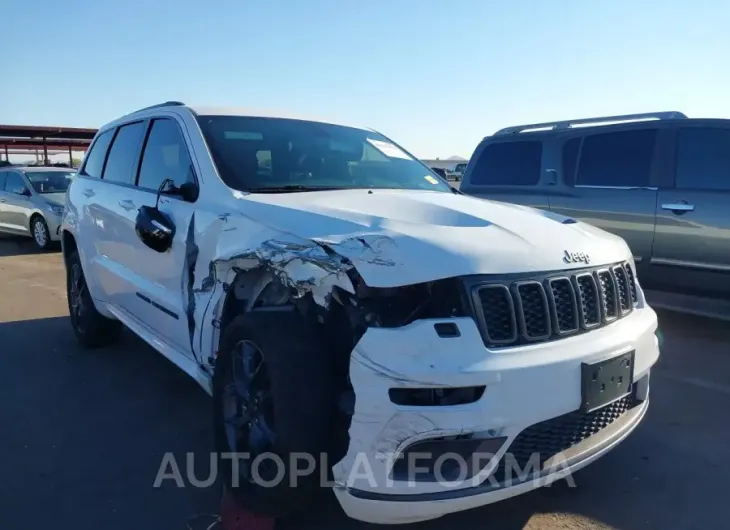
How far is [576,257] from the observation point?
2633mm

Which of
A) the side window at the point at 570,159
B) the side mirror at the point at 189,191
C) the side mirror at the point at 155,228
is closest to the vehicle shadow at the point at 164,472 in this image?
the side mirror at the point at 155,228

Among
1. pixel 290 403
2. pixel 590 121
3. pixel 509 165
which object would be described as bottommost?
pixel 290 403

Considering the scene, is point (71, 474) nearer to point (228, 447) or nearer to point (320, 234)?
point (228, 447)

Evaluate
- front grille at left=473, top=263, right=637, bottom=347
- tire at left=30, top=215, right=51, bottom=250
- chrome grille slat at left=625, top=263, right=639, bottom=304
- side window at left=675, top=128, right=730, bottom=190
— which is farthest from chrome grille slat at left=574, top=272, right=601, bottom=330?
tire at left=30, top=215, right=51, bottom=250

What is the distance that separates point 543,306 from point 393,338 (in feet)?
2.09

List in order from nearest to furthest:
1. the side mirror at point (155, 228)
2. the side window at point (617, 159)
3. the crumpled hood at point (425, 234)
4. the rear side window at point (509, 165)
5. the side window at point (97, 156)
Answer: the crumpled hood at point (425, 234) → the side mirror at point (155, 228) → the side window at point (97, 156) → the side window at point (617, 159) → the rear side window at point (509, 165)

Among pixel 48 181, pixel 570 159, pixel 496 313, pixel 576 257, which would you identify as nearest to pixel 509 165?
pixel 570 159

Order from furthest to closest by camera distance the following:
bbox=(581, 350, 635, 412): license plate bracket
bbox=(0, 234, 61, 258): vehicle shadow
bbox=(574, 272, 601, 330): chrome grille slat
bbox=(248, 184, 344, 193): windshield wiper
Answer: bbox=(0, 234, 61, 258): vehicle shadow
bbox=(248, 184, 344, 193): windshield wiper
bbox=(574, 272, 601, 330): chrome grille slat
bbox=(581, 350, 635, 412): license plate bracket

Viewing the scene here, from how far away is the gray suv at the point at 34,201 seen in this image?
11.8 metres

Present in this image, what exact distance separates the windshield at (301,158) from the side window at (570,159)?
3.01m

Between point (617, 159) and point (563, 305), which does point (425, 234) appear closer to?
point (563, 305)

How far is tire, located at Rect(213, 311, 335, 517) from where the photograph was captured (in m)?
2.37

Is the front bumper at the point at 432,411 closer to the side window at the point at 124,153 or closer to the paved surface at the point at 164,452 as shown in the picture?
the paved surface at the point at 164,452

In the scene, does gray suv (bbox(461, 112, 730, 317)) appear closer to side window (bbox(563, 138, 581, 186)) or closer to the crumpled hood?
side window (bbox(563, 138, 581, 186))
